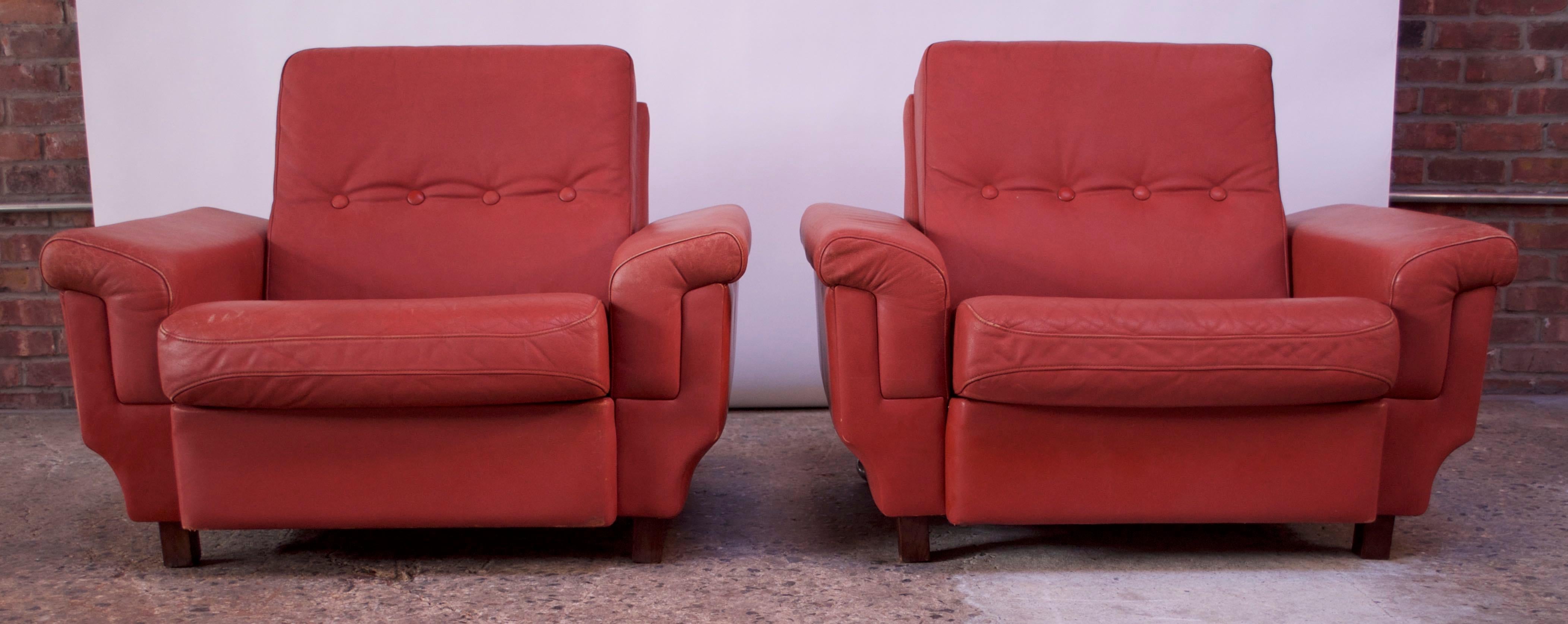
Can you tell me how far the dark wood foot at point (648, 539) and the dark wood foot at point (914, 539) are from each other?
384 mm

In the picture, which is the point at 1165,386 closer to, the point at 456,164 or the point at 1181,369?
the point at 1181,369

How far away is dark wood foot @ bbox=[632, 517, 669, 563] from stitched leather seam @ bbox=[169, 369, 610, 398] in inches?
12.6

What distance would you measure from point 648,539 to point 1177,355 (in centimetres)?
87

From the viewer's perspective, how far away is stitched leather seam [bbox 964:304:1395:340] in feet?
4.90

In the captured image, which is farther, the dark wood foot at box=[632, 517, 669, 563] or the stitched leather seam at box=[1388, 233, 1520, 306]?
the dark wood foot at box=[632, 517, 669, 563]

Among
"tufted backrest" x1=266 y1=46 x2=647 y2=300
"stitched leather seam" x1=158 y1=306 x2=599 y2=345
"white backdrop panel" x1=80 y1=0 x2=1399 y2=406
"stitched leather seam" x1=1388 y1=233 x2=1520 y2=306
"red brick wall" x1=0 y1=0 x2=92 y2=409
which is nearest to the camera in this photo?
"stitched leather seam" x1=158 y1=306 x2=599 y2=345

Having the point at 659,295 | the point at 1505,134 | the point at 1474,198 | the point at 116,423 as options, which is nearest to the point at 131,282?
the point at 116,423

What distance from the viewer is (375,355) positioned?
1.47 metres

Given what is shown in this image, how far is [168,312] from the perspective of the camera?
157cm

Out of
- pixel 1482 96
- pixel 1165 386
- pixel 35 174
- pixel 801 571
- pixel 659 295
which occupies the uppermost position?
pixel 1482 96

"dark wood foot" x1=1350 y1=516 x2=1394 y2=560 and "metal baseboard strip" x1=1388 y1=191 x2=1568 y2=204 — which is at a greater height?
"metal baseboard strip" x1=1388 y1=191 x2=1568 y2=204

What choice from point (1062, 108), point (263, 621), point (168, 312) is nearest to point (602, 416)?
point (263, 621)

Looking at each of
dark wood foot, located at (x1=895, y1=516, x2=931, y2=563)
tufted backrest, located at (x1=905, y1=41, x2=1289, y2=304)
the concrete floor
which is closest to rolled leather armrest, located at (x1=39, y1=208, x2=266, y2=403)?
the concrete floor

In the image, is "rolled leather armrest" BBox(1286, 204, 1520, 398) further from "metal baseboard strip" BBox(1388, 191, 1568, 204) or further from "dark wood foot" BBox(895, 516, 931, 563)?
"metal baseboard strip" BBox(1388, 191, 1568, 204)
